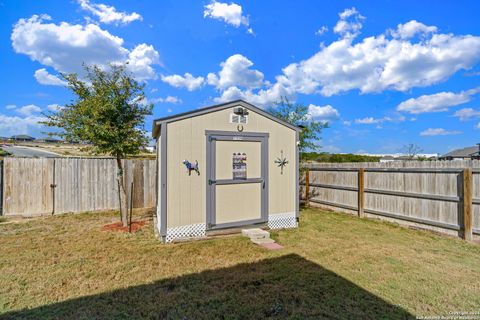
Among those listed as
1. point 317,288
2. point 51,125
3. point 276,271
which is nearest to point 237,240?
point 276,271

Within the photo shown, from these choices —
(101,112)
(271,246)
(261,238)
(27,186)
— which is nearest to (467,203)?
(271,246)

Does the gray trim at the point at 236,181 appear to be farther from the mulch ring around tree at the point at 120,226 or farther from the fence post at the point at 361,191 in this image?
the fence post at the point at 361,191

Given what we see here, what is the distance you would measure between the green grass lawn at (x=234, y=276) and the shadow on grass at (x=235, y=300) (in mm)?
12

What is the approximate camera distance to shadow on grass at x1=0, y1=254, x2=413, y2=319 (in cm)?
245

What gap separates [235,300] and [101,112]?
4.98 metres

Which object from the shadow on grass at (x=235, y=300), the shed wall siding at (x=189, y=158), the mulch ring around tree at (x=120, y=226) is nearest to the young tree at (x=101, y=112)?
the mulch ring around tree at (x=120, y=226)

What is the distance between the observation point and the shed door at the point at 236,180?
5.36 metres

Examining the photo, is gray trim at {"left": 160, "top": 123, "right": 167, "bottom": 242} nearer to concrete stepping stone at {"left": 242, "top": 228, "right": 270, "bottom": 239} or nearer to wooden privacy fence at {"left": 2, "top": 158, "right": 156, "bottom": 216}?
concrete stepping stone at {"left": 242, "top": 228, "right": 270, "bottom": 239}

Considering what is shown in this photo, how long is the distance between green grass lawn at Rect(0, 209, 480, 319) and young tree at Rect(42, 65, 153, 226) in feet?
7.02

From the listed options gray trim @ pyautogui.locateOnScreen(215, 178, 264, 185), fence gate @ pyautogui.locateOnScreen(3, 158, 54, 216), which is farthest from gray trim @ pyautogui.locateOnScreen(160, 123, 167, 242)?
fence gate @ pyautogui.locateOnScreen(3, 158, 54, 216)

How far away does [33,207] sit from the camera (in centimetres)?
728

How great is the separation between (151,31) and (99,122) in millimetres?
4953

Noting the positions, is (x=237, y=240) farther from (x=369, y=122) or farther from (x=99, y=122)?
(x=369, y=122)

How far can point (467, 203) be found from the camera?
504 cm
